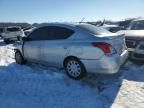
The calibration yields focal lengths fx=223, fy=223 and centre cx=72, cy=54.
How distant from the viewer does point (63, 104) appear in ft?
16.5

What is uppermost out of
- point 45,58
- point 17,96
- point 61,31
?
point 61,31

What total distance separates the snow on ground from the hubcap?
0.74 ft

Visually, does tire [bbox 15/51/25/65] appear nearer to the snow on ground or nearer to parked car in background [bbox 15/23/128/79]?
parked car in background [bbox 15/23/128/79]

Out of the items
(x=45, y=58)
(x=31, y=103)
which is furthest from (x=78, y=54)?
(x=31, y=103)

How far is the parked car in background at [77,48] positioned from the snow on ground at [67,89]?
41 cm

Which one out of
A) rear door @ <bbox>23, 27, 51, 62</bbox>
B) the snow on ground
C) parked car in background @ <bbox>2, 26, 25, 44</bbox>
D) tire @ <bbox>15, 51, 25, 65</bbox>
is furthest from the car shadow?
parked car in background @ <bbox>2, 26, 25, 44</bbox>

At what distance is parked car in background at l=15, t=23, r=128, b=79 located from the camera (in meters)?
6.04

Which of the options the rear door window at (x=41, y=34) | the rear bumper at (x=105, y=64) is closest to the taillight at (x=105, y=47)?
the rear bumper at (x=105, y=64)

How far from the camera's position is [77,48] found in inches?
254

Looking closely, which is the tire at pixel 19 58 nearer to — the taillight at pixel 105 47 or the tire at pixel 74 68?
the tire at pixel 74 68

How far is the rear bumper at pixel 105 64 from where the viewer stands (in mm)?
5973

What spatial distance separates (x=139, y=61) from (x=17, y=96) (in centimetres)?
461

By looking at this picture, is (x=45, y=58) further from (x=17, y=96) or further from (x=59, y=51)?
(x=17, y=96)

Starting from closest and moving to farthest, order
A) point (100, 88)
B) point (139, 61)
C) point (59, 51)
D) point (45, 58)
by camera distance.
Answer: point (100, 88) → point (59, 51) → point (45, 58) → point (139, 61)
